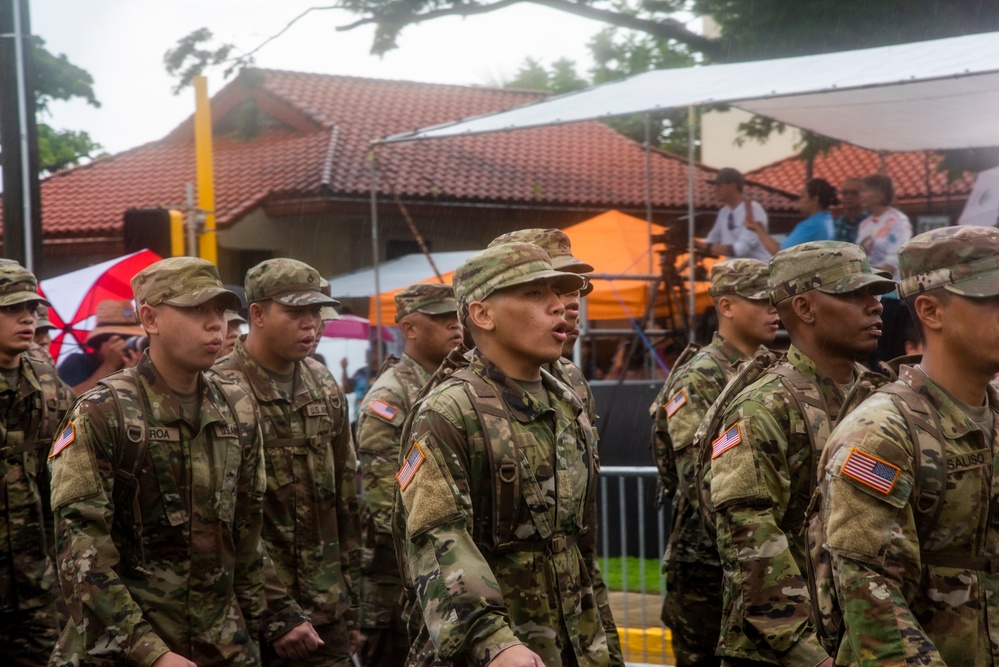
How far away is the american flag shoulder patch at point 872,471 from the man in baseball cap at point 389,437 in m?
3.79

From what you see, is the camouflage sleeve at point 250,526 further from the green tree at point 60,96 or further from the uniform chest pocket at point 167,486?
the green tree at point 60,96

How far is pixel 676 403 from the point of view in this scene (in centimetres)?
655

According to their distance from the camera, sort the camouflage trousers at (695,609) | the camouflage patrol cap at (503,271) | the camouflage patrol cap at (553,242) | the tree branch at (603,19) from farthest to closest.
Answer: the tree branch at (603,19), the camouflage trousers at (695,609), the camouflage patrol cap at (553,242), the camouflage patrol cap at (503,271)

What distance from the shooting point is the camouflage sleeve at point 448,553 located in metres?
3.58

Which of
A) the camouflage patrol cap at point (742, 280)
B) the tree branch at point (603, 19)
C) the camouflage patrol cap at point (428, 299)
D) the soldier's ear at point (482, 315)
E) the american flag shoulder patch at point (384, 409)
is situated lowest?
the american flag shoulder patch at point (384, 409)

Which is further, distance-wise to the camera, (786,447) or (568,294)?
(568,294)

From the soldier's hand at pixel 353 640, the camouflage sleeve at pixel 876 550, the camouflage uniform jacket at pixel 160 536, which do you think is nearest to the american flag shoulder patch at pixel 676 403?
the soldier's hand at pixel 353 640

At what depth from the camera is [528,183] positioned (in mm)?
27766

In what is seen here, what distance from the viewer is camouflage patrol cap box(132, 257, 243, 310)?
16.7ft

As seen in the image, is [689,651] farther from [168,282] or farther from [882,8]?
[882,8]

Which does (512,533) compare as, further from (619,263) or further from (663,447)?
(619,263)

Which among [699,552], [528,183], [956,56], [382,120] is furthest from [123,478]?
[382,120]

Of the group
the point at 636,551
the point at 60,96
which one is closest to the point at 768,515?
the point at 636,551

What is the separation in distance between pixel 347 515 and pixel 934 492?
12.7ft
